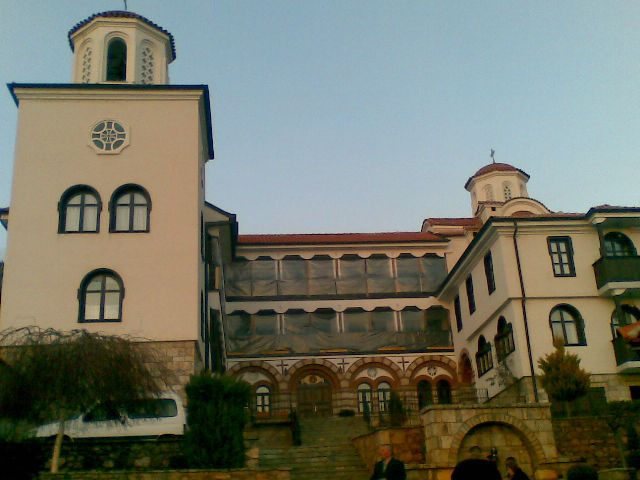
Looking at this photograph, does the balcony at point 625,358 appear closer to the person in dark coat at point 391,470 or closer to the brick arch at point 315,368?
the brick arch at point 315,368

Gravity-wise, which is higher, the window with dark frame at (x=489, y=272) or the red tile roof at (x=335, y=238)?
the red tile roof at (x=335, y=238)

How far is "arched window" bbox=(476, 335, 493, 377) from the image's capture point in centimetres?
3140

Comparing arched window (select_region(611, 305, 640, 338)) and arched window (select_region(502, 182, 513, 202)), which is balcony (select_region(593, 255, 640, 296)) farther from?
arched window (select_region(502, 182, 513, 202))

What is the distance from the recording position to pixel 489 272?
30938 millimetres

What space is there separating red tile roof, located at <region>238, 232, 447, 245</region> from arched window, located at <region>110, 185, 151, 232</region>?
13550 mm

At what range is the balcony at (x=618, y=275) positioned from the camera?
1115 inches

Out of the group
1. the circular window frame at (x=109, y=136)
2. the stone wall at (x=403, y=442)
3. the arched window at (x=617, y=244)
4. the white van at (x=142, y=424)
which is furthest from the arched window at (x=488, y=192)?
the white van at (x=142, y=424)

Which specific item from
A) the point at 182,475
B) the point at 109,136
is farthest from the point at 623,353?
the point at 109,136

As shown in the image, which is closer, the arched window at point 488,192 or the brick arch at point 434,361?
the brick arch at point 434,361

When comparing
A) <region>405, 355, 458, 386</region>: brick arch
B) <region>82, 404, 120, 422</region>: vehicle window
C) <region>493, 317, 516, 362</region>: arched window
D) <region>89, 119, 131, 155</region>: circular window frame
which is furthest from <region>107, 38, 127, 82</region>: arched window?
<region>405, 355, 458, 386</region>: brick arch

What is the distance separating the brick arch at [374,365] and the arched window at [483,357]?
422 centimetres

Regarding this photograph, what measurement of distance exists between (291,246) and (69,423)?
62.4 feet

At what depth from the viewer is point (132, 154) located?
24562 mm

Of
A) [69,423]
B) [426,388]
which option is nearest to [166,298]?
[69,423]
